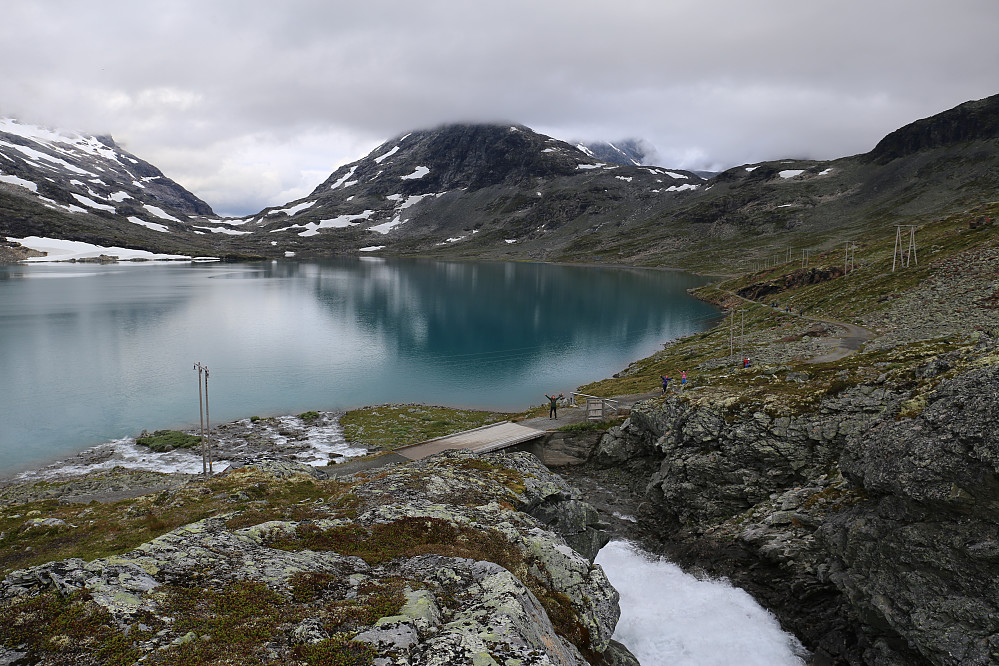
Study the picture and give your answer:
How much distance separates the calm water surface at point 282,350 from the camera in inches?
2140

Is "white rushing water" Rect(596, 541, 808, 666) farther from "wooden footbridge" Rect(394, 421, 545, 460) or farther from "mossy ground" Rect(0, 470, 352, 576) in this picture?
"wooden footbridge" Rect(394, 421, 545, 460)

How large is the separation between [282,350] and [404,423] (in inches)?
1628

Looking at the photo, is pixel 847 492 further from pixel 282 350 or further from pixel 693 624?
pixel 282 350

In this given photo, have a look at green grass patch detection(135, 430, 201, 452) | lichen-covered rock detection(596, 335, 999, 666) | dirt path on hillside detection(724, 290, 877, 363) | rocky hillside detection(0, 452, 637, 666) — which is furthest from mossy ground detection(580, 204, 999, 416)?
green grass patch detection(135, 430, 201, 452)

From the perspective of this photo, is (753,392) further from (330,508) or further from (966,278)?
(966,278)

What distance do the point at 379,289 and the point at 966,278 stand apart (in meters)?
144

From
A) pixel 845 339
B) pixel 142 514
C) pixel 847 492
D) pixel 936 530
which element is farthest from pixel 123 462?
pixel 845 339

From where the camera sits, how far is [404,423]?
4953 centimetres

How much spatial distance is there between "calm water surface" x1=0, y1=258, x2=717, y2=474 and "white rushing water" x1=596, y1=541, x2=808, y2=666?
115 ft

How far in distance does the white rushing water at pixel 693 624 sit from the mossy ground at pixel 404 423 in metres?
22.6

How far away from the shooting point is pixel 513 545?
51.2ft

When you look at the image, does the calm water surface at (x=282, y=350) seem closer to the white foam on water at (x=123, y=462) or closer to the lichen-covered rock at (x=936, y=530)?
the white foam on water at (x=123, y=462)

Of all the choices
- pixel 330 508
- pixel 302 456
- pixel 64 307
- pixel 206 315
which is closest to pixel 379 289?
pixel 206 315

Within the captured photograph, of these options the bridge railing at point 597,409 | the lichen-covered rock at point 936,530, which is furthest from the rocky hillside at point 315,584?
the bridge railing at point 597,409
